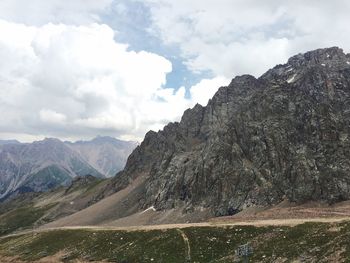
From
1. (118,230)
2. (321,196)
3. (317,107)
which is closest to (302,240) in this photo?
(118,230)

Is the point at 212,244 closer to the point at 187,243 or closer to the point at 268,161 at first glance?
the point at 187,243

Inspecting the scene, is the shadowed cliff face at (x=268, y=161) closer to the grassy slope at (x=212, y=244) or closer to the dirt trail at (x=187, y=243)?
the grassy slope at (x=212, y=244)

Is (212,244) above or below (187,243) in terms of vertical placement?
below

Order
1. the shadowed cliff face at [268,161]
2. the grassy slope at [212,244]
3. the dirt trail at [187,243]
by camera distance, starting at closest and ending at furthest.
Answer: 1. the grassy slope at [212,244]
2. the dirt trail at [187,243]
3. the shadowed cliff face at [268,161]

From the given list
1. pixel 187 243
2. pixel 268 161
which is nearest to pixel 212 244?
pixel 187 243

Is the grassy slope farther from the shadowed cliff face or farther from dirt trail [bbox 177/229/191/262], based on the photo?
the shadowed cliff face

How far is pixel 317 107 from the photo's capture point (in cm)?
17288

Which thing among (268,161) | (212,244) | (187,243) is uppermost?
(268,161)

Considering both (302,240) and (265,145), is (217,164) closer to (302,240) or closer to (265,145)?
(265,145)

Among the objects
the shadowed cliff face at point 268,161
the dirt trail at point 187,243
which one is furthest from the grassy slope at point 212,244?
the shadowed cliff face at point 268,161

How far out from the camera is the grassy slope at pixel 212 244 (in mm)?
61031

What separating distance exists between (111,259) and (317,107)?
115231 millimetres

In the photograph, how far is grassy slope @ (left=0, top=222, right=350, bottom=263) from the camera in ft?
200

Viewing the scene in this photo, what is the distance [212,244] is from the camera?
2992 inches
